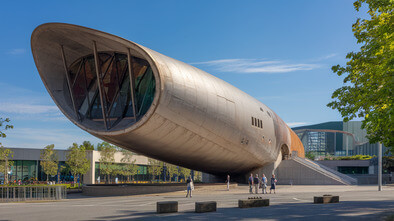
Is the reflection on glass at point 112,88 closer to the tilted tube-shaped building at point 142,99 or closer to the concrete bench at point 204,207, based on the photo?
the tilted tube-shaped building at point 142,99

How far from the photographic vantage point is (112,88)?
A: 3103 cm

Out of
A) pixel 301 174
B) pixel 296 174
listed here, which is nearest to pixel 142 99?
pixel 296 174

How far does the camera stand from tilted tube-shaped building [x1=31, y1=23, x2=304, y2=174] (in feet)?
85.4

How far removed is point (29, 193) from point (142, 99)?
1006 centimetres

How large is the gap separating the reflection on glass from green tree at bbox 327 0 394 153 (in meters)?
14.9

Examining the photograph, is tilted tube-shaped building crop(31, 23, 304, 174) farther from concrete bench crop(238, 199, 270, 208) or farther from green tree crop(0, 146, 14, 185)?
green tree crop(0, 146, 14, 185)

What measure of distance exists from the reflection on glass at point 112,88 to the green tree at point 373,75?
14926 millimetres

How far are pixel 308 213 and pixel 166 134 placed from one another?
545 inches

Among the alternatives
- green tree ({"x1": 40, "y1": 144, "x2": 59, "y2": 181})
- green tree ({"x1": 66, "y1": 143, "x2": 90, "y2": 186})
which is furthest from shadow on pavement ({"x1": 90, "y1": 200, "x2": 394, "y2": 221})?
green tree ({"x1": 40, "y1": 144, "x2": 59, "y2": 181})

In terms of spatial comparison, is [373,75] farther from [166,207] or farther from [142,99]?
[142,99]

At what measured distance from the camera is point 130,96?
98.0 feet

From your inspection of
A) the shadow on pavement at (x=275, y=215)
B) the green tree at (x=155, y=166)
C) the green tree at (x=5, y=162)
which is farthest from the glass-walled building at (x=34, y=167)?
the shadow on pavement at (x=275, y=215)

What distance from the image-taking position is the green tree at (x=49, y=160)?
56.8m

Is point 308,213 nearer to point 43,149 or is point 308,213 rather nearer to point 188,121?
point 188,121
